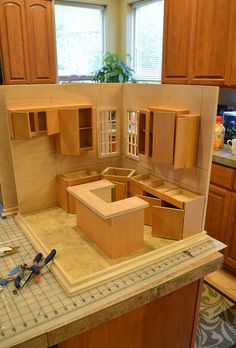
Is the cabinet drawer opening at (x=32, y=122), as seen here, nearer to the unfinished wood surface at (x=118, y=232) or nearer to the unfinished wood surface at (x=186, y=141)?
the unfinished wood surface at (x=118, y=232)

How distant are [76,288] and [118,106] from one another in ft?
3.15

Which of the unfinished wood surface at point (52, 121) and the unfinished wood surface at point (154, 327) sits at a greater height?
the unfinished wood surface at point (52, 121)

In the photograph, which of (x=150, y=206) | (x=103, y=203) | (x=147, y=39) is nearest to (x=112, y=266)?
(x=103, y=203)

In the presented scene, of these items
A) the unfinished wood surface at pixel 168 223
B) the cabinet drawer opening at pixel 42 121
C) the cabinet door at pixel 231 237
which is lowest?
the cabinet door at pixel 231 237

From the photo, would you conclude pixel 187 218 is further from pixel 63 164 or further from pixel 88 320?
pixel 63 164

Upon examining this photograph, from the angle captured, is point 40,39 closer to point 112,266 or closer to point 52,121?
point 52,121

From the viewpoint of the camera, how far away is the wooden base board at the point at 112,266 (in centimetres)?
88

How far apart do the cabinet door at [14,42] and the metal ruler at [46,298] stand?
2.46 metres

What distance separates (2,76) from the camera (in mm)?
2975

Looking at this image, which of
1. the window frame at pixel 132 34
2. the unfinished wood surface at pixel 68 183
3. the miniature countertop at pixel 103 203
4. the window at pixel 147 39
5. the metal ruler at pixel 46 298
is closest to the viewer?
the metal ruler at pixel 46 298

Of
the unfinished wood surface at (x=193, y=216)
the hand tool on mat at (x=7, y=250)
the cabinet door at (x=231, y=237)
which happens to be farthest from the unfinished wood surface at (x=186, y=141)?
the cabinet door at (x=231, y=237)

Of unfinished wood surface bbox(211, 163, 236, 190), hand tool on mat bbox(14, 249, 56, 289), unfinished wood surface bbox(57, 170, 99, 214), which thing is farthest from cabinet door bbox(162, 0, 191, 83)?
hand tool on mat bbox(14, 249, 56, 289)

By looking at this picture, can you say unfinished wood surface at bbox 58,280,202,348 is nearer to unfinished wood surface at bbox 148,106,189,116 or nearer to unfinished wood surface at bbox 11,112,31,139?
unfinished wood surface at bbox 148,106,189,116

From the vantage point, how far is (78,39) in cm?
367
